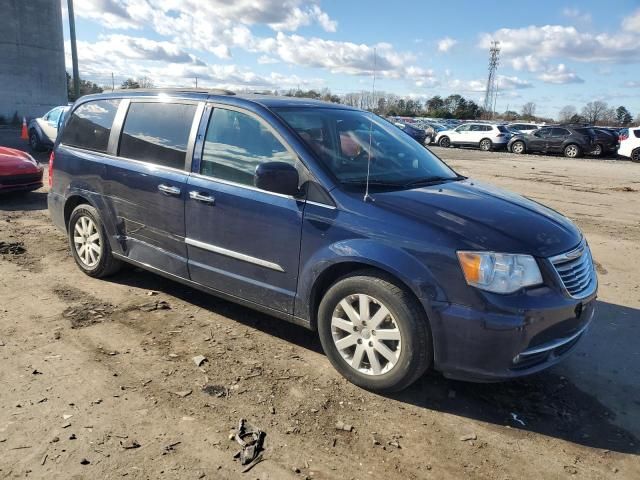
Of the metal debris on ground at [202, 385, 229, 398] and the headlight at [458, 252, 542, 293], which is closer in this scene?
the headlight at [458, 252, 542, 293]

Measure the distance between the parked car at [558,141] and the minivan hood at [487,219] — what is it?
84.4 feet

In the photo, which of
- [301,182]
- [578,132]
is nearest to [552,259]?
[301,182]

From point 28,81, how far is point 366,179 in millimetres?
37775

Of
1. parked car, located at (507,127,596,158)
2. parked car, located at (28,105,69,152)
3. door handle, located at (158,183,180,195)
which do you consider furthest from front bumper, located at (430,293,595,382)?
parked car, located at (507,127,596,158)

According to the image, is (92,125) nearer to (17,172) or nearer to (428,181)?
(428,181)

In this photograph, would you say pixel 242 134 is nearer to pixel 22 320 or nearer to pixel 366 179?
pixel 366 179

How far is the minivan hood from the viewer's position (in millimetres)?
3045

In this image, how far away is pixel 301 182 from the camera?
3.50 m

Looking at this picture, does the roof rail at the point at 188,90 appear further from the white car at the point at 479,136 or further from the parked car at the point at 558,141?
the white car at the point at 479,136

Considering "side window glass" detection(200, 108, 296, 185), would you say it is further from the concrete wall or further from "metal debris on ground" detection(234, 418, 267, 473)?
the concrete wall

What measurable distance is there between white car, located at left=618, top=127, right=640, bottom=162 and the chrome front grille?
80.8 feet

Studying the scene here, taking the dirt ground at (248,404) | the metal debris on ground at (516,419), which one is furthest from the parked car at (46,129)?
the metal debris on ground at (516,419)

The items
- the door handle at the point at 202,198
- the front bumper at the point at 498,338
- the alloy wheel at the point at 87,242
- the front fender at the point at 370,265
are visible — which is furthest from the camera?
the alloy wheel at the point at 87,242

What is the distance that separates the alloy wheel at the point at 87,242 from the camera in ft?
16.6
